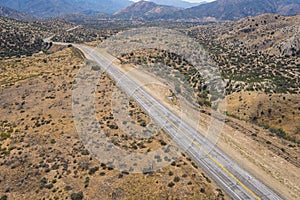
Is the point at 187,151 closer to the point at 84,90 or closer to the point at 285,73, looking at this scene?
the point at 84,90

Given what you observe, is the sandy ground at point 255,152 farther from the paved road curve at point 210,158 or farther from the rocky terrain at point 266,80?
the rocky terrain at point 266,80

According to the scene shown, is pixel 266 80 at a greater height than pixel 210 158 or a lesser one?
greater

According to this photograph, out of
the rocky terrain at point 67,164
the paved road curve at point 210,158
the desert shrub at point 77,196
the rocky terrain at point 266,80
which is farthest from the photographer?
the rocky terrain at point 266,80

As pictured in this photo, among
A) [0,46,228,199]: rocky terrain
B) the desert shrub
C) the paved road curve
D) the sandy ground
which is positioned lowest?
the sandy ground

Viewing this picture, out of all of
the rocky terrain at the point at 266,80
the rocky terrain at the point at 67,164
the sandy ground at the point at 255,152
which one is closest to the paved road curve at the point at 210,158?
the sandy ground at the point at 255,152

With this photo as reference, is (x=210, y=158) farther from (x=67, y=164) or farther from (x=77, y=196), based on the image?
(x=67, y=164)

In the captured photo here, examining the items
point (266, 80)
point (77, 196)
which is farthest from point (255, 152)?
point (266, 80)

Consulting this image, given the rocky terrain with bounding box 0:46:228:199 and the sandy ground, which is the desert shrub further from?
the sandy ground

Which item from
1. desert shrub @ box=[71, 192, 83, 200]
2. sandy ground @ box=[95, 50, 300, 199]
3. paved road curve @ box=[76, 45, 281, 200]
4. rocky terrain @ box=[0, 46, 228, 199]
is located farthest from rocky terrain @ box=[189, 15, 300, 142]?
desert shrub @ box=[71, 192, 83, 200]
